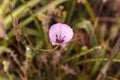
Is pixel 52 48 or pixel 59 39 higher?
pixel 52 48

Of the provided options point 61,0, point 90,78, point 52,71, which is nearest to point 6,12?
point 61,0

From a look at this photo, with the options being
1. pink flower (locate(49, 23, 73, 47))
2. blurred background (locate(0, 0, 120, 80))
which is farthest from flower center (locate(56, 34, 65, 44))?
blurred background (locate(0, 0, 120, 80))

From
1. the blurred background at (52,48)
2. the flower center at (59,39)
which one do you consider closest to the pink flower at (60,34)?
the flower center at (59,39)

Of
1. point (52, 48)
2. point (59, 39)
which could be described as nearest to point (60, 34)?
point (59, 39)

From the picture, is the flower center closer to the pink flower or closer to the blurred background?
the pink flower

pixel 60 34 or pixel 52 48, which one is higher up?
pixel 52 48

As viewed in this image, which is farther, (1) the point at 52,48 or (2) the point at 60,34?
(1) the point at 52,48

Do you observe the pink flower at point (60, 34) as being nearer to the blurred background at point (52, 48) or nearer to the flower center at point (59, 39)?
the flower center at point (59, 39)

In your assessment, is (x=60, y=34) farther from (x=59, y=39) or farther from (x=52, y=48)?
(x=52, y=48)

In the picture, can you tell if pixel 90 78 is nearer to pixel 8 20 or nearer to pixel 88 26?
pixel 88 26
